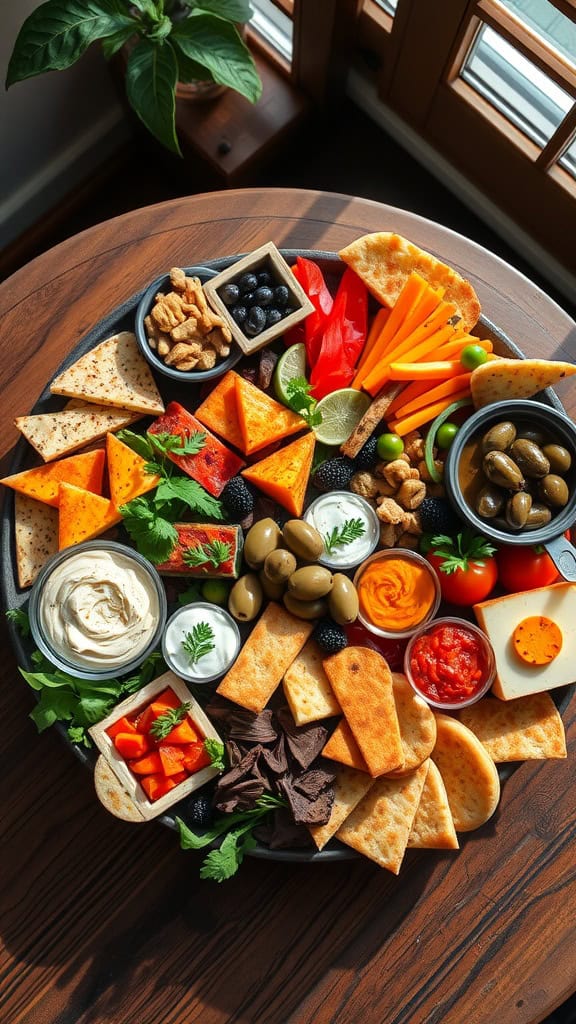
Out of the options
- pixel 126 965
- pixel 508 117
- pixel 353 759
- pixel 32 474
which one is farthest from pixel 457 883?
pixel 508 117

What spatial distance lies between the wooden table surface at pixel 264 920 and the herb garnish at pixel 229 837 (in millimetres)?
157

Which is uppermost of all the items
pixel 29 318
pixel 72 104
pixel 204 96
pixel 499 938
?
pixel 72 104

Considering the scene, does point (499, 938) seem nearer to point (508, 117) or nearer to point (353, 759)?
point (353, 759)

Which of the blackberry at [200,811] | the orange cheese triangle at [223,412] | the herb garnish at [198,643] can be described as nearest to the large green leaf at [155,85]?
the orange cheese triangle at [223,412]

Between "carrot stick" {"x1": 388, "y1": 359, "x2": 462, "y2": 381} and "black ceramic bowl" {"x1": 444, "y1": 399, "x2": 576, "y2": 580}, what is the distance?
148 mm

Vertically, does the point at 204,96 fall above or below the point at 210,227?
above

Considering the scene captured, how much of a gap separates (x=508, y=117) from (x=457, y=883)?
2148mm

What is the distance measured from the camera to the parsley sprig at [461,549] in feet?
6.19

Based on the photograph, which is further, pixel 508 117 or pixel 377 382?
pixel 508 117

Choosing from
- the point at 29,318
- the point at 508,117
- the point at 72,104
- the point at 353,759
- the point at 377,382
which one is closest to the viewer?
the point at 353,759

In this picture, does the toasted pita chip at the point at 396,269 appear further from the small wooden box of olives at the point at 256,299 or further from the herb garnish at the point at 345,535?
the herb garnish at the point at 345,535

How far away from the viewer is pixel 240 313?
1.94 meters

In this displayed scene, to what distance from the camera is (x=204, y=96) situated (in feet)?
8.78

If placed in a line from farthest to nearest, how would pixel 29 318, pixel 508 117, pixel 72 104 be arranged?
pixel 72 104
pixel 508 117
pixel 29 318
